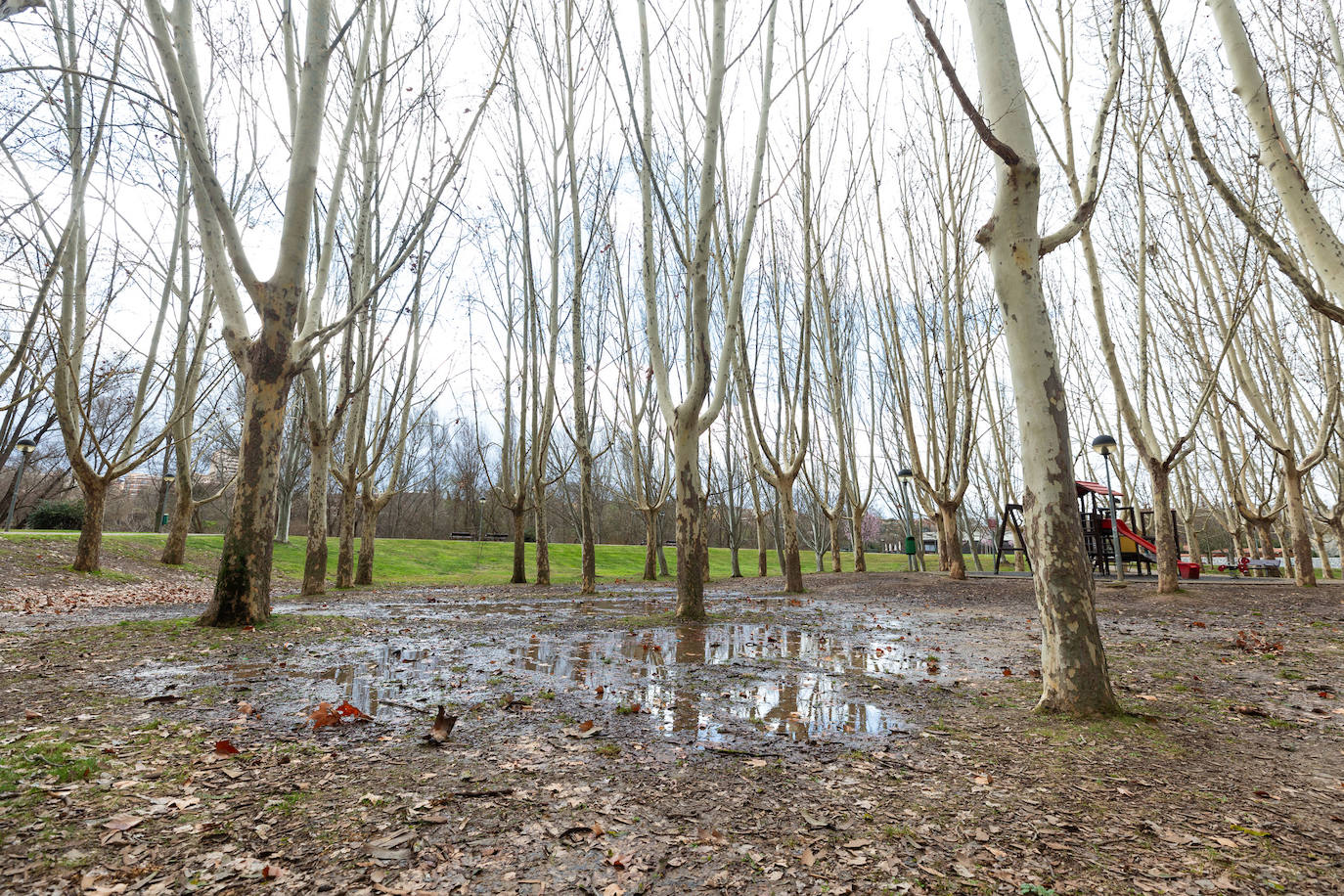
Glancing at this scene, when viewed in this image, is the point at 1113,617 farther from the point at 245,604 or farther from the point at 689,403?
the point at 245,604

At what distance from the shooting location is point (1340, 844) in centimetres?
180

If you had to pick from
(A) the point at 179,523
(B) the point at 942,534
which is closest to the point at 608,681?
(B) the point at 942,534

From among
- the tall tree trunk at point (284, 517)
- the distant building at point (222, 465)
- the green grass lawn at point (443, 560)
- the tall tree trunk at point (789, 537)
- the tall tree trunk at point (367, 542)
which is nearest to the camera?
the tall tree trunk at point (789, 537)

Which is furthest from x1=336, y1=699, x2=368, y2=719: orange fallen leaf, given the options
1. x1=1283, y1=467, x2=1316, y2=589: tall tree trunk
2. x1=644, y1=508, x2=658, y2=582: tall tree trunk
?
x1=1283, y1=467, x2=1316, y2=589: tall tree trunk

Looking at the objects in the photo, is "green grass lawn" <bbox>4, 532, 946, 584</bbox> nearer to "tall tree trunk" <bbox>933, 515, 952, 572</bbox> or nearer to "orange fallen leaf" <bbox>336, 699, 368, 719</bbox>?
"tall tree trunk" <bbox>933, 515, 952, 572</bbox>

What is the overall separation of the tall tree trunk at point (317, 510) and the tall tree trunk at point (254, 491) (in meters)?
4.65

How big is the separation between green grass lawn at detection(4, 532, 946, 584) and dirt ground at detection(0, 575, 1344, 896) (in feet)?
41.3

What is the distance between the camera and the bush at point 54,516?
78.3ft

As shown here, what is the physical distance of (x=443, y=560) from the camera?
25719 millimetres

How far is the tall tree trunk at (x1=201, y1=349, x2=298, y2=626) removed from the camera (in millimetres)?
5164

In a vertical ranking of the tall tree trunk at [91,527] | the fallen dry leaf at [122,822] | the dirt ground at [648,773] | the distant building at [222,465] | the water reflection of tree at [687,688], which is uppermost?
the distant building at [222,465]

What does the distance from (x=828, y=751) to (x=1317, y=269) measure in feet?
14.4

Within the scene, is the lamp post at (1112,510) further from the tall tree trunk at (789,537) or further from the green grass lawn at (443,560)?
the green grass lawn at (443,560)

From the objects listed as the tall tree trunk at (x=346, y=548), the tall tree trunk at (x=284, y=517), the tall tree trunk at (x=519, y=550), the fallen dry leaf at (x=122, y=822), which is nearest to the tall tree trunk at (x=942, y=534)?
the tall tree trunk at (x=519, y=550)
